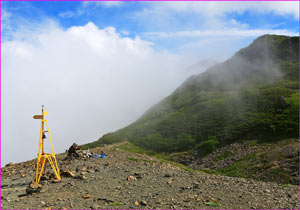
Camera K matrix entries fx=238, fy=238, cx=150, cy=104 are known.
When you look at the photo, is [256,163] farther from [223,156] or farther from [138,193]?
[138,193]

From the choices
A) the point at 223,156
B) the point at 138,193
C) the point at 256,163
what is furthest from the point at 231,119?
the point at 138,193

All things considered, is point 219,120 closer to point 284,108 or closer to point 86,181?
point 284,108

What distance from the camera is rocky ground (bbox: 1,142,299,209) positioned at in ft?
42.3

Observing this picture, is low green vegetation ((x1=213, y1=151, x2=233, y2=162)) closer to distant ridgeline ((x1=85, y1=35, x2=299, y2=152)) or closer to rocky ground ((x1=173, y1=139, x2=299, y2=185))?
rocky ground ((x1=173, y1=139, x2=299, y2=185))

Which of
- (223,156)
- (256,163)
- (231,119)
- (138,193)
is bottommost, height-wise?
(223,156)

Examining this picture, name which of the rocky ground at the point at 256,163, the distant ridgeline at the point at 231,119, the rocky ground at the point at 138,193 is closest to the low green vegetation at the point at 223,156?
the rocky ground at the point at 256,163

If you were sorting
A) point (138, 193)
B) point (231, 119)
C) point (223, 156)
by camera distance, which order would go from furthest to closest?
point (231, 119), point (223, 156), point (138, 193)

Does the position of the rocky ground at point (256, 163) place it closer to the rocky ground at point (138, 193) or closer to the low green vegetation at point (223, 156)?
the low green vegetation at point (223, 156)

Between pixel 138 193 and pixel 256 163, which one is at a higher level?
pixel 138 193

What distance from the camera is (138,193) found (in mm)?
14664

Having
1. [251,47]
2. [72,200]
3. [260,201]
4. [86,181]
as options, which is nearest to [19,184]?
[86,181]

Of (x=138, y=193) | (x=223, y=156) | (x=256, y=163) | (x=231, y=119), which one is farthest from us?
(x=231, y=119)

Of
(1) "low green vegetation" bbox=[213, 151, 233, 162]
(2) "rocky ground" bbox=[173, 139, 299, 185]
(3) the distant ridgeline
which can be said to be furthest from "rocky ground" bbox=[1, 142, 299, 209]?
(3) the distant ridgeline

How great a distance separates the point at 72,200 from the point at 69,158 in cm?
1176
